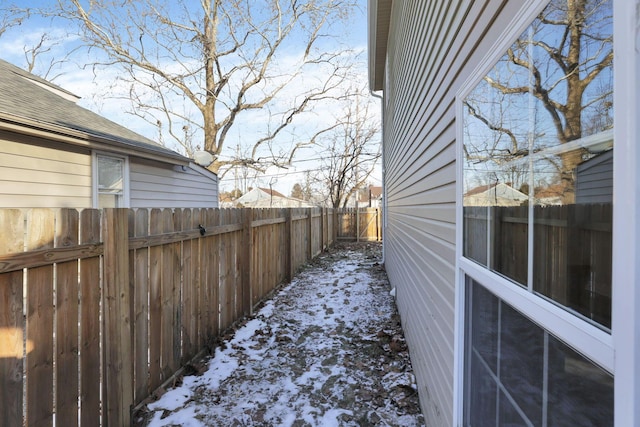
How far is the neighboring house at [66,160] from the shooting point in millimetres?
4848

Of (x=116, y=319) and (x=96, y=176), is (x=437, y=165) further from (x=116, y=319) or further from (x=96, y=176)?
(x=96, y=176)

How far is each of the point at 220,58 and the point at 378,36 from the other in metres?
8.47

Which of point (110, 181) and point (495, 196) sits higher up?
point (110, 181)

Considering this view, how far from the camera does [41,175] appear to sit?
5.23 m

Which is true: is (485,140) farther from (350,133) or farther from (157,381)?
(350,133)

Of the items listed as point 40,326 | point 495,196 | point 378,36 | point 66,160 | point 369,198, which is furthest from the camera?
point 369,198

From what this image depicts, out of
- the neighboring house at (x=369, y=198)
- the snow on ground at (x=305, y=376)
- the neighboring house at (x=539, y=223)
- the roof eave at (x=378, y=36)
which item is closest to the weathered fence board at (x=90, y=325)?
the snow on ground at (x=305, y=376)

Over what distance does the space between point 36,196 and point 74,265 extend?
4.18 metres

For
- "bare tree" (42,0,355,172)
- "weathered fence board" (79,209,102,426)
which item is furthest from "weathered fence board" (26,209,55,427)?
"bare tree" (42,0,355,172)

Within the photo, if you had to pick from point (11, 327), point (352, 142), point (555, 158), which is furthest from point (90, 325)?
point (352, 142)

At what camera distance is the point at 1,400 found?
1.72 metres

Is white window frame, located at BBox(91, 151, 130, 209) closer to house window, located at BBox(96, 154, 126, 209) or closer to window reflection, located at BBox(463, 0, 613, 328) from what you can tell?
house window, located at BBox(96, 154, 126, 209)

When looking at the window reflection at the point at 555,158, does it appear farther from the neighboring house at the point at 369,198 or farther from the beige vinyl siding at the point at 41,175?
the neighboring house at the point at 369,198

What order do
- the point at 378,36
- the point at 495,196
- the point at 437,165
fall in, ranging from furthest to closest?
the point at 378,36, the point at 437,165, the point at 495,196
